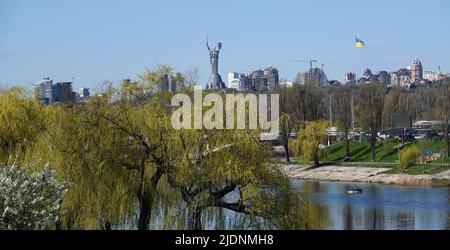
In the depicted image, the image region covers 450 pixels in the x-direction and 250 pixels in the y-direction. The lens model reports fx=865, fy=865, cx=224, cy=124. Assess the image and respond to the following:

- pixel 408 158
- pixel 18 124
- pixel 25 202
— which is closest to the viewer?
pixel 25 202

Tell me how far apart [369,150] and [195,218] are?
4499 cm

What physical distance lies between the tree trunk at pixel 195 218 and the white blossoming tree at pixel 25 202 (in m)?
2.57

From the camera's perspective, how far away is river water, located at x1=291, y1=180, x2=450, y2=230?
1000 inches

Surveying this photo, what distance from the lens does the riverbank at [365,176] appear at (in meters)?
42.8

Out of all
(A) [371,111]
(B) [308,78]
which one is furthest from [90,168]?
(B) [308,78]

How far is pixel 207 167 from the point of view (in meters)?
15.0

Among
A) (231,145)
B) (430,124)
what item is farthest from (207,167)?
(430,124)

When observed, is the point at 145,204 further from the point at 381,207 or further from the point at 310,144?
the point at 310,144

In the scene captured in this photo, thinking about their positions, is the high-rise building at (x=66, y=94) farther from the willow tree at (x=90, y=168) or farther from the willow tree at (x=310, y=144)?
the willow tree at (x=310, y=144)

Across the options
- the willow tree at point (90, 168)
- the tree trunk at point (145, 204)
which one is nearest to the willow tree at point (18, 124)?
the willow tree at point (90, 168)

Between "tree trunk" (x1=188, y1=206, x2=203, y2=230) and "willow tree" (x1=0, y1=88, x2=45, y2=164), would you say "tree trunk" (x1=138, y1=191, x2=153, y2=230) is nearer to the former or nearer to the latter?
"tree trunk" (x1=188, y1=206, x2=203, y2=230)

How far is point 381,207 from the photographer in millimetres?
31594

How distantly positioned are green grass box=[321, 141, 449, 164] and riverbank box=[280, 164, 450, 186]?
3.53 meters
